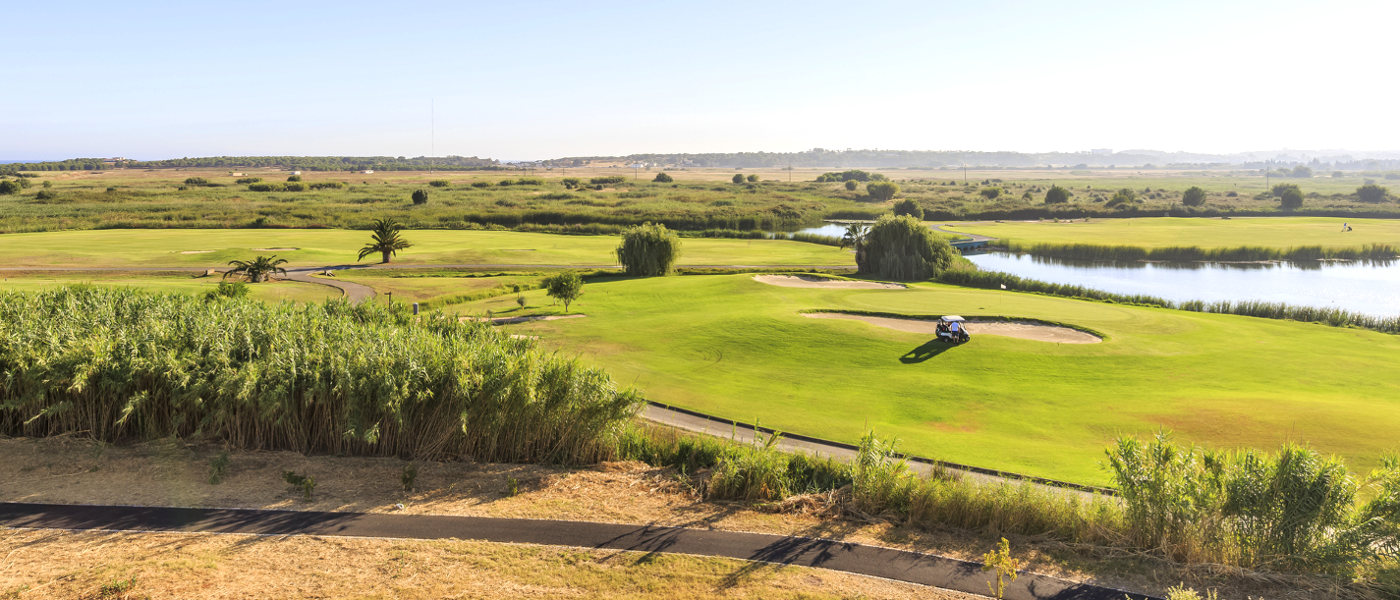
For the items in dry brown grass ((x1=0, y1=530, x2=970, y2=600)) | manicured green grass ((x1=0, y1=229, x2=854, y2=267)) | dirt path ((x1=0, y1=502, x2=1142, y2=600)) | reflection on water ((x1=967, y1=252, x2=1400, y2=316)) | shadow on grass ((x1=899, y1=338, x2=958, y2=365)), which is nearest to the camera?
dry brown grass ((x1=0, y1=530, x2=970, y2=600))

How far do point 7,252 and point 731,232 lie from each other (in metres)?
90.8

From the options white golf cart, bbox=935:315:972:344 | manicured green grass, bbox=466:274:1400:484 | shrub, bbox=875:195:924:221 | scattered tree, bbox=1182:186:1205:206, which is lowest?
manicured green grass, bbox=466:274:1400:484

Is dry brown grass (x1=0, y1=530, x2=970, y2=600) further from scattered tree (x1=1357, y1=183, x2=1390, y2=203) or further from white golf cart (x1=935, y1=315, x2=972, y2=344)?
scattered tree (x1=1357, y1=183, x2=1390, y2=203)

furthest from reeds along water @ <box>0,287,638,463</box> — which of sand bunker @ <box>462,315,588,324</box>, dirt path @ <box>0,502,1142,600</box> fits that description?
sand bunker @ <box>462,315,588,324</box>

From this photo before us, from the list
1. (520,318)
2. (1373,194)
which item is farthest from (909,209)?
(1373,194)

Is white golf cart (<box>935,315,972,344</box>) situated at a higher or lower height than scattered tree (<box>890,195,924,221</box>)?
lower

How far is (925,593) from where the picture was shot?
14992 millimetres

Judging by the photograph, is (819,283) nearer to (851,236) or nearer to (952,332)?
(952,332)

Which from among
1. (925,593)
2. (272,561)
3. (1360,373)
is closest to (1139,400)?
(1360,373)

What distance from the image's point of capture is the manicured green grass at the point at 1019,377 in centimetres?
3019

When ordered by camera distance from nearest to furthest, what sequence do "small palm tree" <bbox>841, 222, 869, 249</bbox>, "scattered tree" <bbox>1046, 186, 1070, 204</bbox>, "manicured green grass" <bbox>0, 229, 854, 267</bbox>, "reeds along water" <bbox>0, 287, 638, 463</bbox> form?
1. "reeds along water" <bbox>0, 287, 638, 463</bbox>
2. "manicured green grass" <bbox>0, 229, 854, 267</bbox>
3. "small palm tree" <bbox>841, 222, 869, 249</bbox>
4. "scattered tree" <bbox>1046, 186, 1070, 204</bbox>

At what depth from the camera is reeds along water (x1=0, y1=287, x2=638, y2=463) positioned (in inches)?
814

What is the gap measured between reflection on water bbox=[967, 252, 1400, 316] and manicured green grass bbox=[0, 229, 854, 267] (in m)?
25.1

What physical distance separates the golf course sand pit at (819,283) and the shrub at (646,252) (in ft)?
35.1
